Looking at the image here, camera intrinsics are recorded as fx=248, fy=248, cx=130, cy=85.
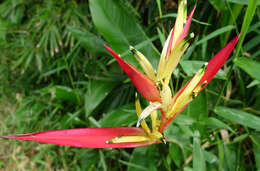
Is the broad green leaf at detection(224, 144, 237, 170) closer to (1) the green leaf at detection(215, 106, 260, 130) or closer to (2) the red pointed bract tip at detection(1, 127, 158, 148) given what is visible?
(1) the green leaf at detection(215, 106, 260, 130)

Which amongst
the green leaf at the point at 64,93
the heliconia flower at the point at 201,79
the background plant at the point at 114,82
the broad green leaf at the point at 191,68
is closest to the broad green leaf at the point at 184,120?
the background plant at the point at 114,82

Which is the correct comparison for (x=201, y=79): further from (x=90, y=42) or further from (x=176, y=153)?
(x=90, y=42)

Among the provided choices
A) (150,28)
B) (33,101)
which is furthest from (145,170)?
(33,101)

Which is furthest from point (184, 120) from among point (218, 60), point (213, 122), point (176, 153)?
point (218, 60)

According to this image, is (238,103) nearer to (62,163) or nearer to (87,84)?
(87,84)

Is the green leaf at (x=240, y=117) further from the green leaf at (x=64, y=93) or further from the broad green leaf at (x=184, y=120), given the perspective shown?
the green leaf at (x=64, y=93)

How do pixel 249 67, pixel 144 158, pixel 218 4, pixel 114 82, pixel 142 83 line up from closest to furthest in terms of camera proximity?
pixel 142 83
pixel 249 67
pixel 218 4
pixel 144 158
pixel 114 82

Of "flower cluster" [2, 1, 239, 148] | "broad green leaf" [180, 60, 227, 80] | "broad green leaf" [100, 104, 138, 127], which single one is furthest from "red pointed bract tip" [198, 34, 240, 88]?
"broad green leaf" [100, 104, 138, 127]
